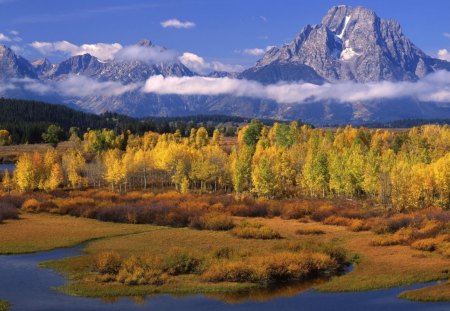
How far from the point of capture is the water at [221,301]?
4309 cm

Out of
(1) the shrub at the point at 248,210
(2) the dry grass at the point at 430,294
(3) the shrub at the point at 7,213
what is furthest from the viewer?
(1) the shrub at the point at 248,210

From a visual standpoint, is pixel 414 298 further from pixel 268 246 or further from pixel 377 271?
pixel 268 246

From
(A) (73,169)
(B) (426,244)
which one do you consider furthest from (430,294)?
(A) (73,169)

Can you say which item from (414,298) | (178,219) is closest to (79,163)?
(178,219)

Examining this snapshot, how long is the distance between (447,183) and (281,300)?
74883 mm

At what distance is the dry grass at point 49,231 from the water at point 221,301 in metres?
17.4

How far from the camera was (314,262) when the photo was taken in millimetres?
54562

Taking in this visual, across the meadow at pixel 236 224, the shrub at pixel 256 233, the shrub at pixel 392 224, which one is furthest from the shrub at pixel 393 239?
the shrub at pixel 256 233

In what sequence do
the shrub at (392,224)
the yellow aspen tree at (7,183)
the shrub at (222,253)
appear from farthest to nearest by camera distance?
the yellow aspen tree at (7,183)
the shrub at (392,224)
the shrub at (222,253)

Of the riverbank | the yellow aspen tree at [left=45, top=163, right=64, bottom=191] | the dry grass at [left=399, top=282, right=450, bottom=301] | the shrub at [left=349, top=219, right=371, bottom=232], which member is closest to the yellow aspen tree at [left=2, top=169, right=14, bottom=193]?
the yellow aspen tree at [left=45, top=163, right=64, bottom=191]

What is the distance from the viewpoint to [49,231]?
257ft

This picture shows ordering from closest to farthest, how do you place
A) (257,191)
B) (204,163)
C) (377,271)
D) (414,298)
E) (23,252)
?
1. (414,298)
2. (377,271)
3. (23,252)
4. (257,191)
5. (204,163)

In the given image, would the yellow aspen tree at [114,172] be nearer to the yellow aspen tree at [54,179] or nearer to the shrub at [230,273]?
the yellow aspen tree at [54,179]

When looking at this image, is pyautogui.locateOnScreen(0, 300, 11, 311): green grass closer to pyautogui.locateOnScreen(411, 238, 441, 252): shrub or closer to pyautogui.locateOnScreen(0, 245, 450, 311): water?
pyautogui.locateOnScreen(0, 245, 450, 311): water
